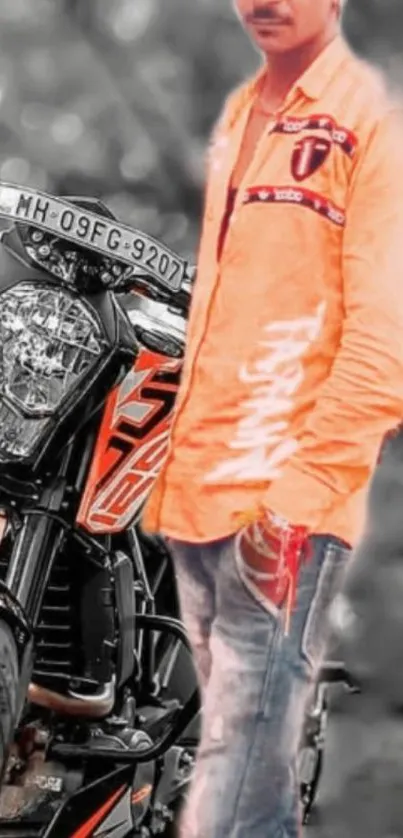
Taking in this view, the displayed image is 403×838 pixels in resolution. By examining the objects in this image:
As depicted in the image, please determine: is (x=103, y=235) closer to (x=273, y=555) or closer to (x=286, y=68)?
(x=286, y=68)

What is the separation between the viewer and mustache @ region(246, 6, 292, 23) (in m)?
2.09

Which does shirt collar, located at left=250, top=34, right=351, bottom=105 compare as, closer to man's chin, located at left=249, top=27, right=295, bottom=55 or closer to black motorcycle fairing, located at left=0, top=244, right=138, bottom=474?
man's chin, located at left=249, top=27, right=295, bottom=55

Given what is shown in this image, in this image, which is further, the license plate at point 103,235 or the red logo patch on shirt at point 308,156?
the license plate at point 103,235

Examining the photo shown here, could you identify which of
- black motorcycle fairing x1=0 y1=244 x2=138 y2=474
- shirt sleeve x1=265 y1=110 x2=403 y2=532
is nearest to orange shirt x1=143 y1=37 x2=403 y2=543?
shirt sleeve x1=265 y1=110 x2=403 y2=532

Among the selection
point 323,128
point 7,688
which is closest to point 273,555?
point 7,688

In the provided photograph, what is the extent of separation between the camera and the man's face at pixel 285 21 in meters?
2.08

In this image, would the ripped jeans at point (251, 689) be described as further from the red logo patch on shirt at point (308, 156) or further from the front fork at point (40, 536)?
the red logo patch on shirt at point (308, 156)

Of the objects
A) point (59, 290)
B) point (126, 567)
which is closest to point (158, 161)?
point (59, 290)

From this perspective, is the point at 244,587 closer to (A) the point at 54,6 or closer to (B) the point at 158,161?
(B) the point at 158,161

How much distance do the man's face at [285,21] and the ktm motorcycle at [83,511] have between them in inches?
11.3

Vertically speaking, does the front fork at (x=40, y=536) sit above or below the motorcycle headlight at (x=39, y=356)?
below

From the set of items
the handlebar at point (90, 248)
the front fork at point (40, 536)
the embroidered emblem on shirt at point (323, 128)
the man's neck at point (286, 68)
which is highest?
the man's neck at point (286, 68)

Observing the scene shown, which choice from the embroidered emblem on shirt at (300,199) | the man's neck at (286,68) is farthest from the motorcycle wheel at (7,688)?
the man's neck at (286,68)

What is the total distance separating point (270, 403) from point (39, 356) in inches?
12.4
